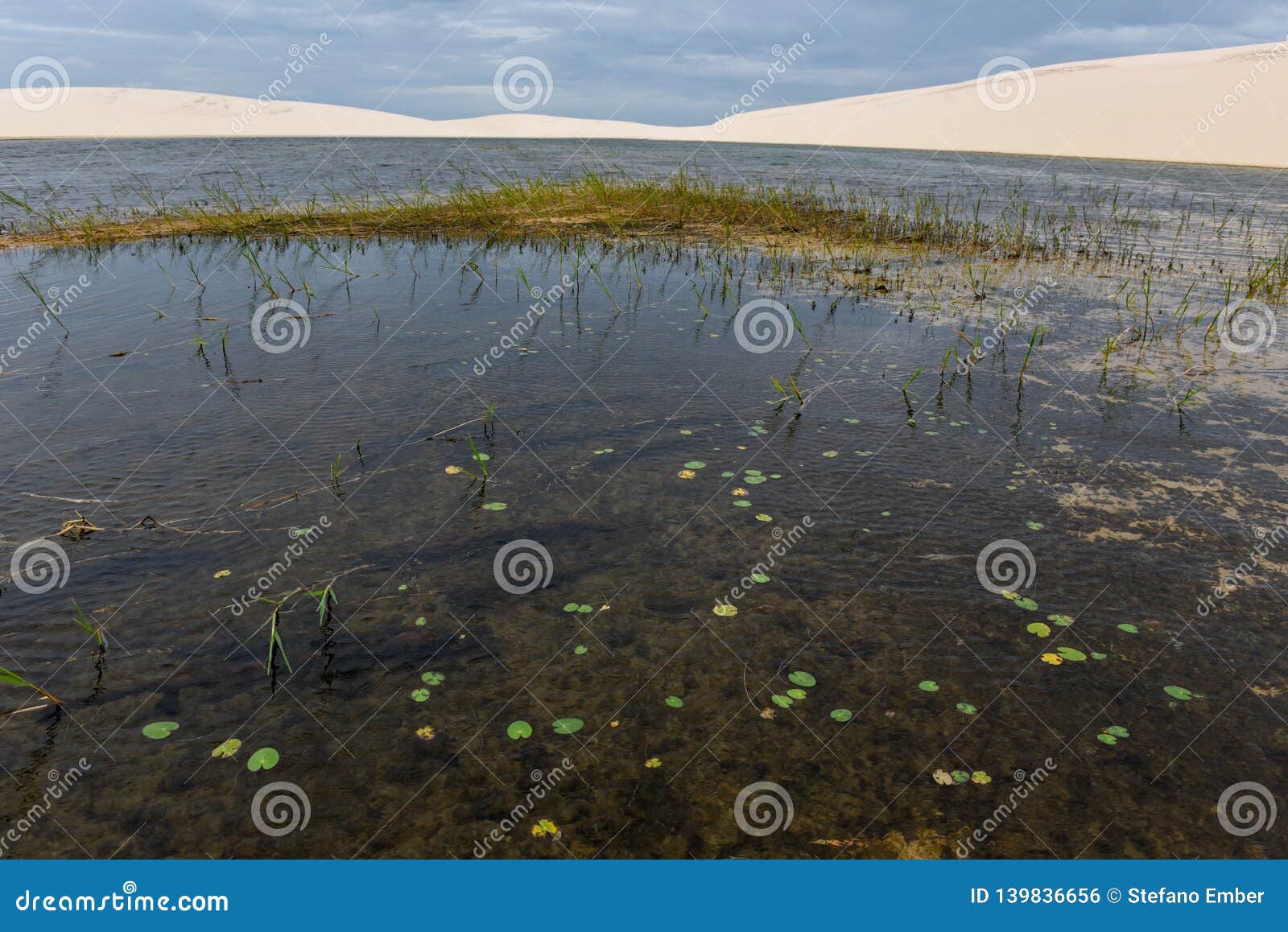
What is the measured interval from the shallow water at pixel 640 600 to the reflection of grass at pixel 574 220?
827 centimetres

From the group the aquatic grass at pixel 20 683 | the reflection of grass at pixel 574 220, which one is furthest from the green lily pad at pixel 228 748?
the reflection of grass at pixel 574 220

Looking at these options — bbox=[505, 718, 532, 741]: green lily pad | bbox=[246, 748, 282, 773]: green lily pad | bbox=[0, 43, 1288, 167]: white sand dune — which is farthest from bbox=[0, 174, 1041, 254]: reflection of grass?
bbox=[0, 43, 1288, 167]: white sand dune

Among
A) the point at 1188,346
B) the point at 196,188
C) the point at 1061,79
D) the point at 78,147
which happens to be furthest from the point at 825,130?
the point at 1188,346

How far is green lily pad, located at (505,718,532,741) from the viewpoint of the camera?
11.8ft

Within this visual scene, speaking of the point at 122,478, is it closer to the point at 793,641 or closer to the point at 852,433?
the point at 793,641

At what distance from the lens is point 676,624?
439cm

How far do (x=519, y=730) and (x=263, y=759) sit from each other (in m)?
1.16

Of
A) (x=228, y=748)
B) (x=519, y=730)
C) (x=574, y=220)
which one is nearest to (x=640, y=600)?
(x=519, y=730)

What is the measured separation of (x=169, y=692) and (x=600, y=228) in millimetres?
15637

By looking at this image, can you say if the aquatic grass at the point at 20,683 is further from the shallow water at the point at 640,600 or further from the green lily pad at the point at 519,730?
the green lily pad at the point at 519,730

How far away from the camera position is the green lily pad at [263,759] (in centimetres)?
336

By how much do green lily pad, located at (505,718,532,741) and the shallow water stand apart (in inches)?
3.3

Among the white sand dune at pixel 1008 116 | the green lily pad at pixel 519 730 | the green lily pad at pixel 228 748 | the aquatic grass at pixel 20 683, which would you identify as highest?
the white sand dune at pixel 1008 116

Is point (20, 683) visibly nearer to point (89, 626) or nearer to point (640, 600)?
point (89, 626)
